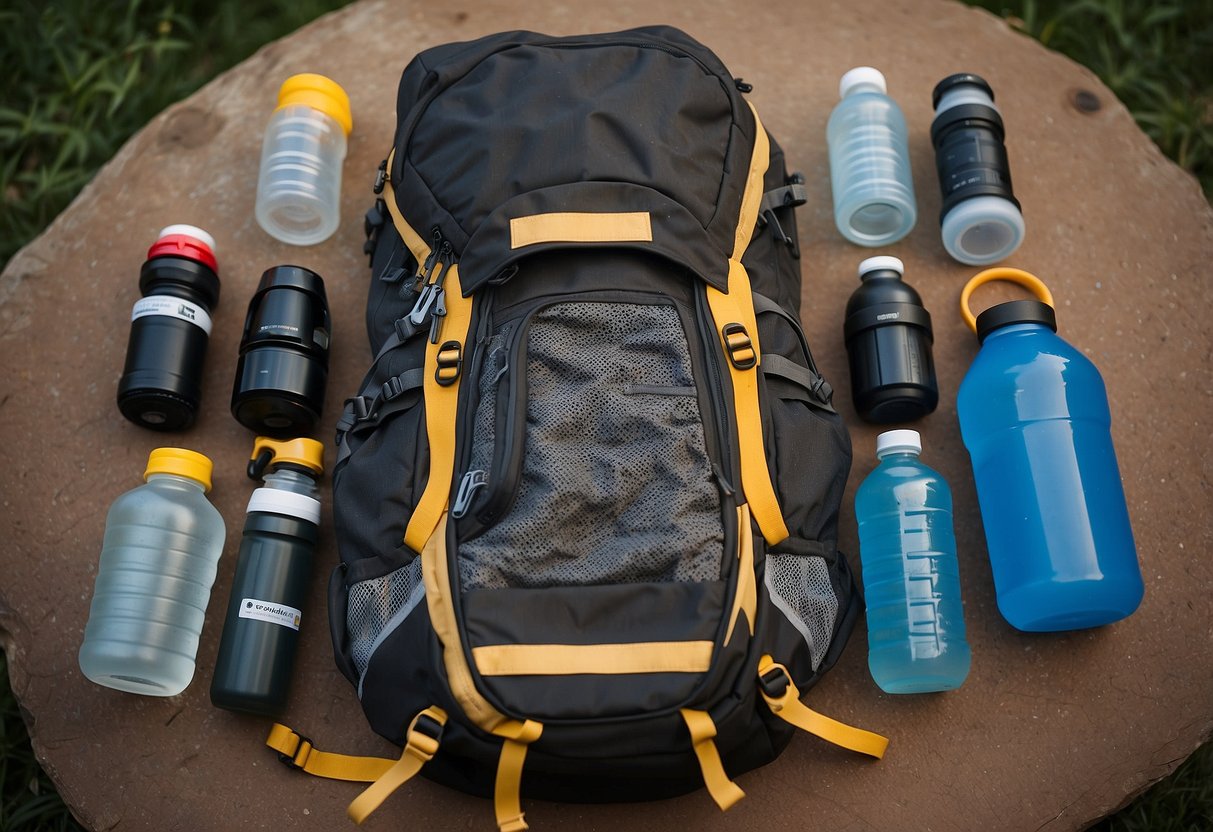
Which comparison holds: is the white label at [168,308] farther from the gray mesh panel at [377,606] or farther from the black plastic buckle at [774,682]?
the black plastic buckle at [774,682]

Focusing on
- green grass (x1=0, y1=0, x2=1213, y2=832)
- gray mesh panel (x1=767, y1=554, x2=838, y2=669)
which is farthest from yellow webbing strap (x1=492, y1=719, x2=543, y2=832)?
green grass (x1=0, y1=0, x2=1213, y2=832)

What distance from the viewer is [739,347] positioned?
2102 millimetres

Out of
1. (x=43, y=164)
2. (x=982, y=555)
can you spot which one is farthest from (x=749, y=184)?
(x=43, y=164)

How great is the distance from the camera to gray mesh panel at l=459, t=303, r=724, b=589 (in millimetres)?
1941

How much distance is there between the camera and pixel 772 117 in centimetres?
278

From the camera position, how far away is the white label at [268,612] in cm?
218

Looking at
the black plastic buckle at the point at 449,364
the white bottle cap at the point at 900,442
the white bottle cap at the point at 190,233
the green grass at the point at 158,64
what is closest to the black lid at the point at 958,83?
the green grass at the point at 158,64

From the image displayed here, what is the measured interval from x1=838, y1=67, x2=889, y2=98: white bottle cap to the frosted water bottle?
0.91m

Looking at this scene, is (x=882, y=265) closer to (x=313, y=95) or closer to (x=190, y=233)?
(x=313, y=95)

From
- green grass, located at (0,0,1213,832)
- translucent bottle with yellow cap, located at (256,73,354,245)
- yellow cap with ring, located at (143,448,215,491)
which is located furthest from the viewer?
green grass, located at (0,0,1213,832)

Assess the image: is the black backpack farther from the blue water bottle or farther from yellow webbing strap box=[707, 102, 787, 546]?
the blue water bottle

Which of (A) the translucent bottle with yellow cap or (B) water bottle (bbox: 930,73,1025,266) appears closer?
(B) water bottle (bbox: 930,73,1025,266)

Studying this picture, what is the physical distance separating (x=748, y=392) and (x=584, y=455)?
13.6 inches

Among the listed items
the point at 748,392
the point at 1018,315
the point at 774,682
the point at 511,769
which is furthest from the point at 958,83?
the point at 511,769
